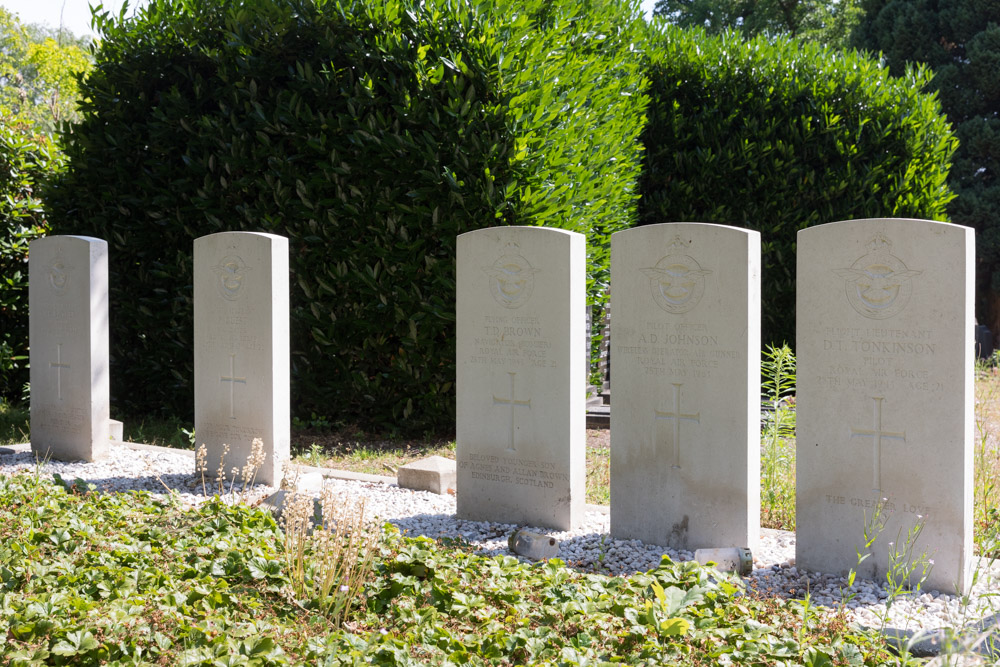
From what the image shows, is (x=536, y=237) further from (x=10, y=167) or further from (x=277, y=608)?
(x=10, y=167)

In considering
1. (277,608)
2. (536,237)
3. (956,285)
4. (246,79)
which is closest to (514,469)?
(536,237)

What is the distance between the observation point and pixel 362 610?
335 cm

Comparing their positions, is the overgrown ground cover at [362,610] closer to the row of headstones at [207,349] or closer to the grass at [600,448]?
Result: the row of headstones at [207,349]

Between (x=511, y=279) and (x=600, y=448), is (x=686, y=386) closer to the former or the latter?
(x=511, y=279)

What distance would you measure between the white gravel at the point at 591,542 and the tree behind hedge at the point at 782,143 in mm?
5920

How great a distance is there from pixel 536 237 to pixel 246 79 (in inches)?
170

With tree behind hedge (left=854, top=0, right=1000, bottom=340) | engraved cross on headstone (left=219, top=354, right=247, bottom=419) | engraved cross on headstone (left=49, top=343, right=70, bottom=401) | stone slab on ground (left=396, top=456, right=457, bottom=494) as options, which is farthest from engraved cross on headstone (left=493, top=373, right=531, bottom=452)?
tree behind hedge (left=854, top=0, right=1000, bottom=340)

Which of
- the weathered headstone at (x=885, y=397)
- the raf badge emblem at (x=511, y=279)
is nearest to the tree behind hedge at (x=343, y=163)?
the raf badge emblem at (x=511, y=279)

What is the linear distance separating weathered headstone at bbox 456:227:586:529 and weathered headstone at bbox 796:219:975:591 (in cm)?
125

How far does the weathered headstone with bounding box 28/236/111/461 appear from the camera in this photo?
647cm

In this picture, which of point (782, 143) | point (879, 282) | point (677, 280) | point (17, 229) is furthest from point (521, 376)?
point (17, 229)

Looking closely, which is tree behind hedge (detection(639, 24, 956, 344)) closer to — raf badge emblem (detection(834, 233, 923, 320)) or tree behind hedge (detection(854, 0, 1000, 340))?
raf badge emblem (detection(834, 233, 923, 320))

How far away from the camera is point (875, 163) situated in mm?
9875

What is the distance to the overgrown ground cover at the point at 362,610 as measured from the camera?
2.84 m
